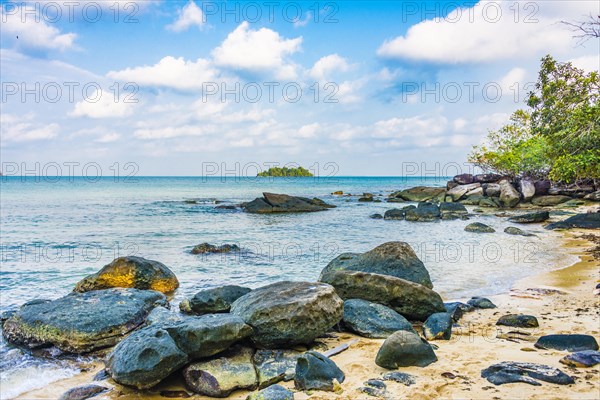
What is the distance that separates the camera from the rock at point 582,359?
4.51 m

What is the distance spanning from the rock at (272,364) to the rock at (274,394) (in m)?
0.49

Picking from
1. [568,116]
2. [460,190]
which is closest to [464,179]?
[460,190]

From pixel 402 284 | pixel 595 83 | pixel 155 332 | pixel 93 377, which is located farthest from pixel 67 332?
pixel 595 83

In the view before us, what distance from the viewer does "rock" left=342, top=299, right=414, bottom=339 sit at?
6.26 m

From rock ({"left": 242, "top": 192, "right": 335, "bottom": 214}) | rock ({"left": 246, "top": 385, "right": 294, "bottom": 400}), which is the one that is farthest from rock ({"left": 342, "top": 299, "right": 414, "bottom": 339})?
rock ({"left": 242, "top": 192, "right": 335, "bottom": 214})

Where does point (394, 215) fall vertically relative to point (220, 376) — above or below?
above

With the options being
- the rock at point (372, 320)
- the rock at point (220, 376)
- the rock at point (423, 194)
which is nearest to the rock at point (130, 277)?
the rock at point (372, 320)

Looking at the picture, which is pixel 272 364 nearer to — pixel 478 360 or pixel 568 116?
pixel 478 360

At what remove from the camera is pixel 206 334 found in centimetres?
501

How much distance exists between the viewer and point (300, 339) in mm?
5672

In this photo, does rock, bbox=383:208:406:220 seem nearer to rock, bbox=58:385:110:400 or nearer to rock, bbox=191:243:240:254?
rock, bbox=191:243:240:254

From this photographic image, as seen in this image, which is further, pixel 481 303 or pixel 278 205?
pixel 278 205

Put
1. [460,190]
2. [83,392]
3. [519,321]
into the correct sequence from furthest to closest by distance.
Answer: [460,190], [519,321], [83,392]

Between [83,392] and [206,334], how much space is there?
1418 millimetres
